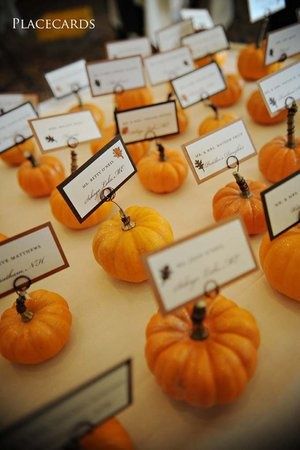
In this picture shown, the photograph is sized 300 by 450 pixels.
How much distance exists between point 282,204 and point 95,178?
0.59m

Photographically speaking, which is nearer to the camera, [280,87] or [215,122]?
[280,87]

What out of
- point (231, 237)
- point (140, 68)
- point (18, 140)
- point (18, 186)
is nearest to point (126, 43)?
point (140, 68)

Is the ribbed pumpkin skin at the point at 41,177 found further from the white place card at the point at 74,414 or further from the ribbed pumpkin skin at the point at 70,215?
the white place card at the point at 74,414

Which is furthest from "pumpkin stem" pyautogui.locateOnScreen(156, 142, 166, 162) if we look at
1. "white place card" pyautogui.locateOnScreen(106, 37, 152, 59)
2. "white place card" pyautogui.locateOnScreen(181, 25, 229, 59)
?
"white place card" pyautogui.locateOnScreen(106, 37, 152, 59)

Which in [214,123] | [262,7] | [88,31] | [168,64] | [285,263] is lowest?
[285,263]

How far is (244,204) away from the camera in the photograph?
1.30 m

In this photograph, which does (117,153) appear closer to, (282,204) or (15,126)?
(282,204)

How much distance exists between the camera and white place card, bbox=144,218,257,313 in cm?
86

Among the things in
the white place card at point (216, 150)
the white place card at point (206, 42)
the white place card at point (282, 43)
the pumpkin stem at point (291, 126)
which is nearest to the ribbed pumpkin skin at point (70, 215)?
the white place card at point (216, 150)

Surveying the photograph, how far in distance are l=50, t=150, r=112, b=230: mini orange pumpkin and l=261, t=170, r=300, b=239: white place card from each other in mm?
684

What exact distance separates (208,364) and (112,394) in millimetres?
232

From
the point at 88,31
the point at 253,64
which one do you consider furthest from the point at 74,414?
the point at 88,31

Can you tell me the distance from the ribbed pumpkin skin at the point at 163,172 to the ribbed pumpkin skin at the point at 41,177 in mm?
373

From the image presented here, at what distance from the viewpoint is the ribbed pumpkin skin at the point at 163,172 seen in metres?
1.55
